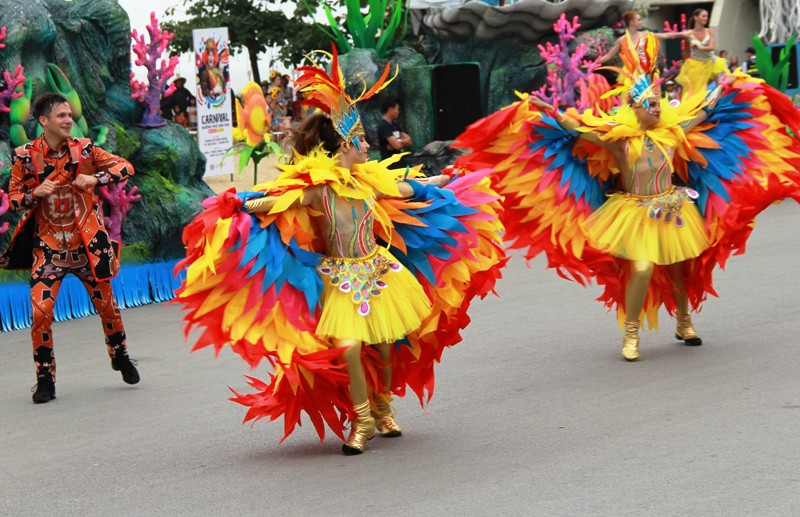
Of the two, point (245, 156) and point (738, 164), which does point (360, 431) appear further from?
point (245, 156)

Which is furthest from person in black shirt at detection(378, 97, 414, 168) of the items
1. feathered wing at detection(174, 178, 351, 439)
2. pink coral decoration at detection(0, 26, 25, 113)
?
feathered wing at detection(174, 178, 351, 439)

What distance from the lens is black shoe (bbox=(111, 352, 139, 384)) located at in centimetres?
823

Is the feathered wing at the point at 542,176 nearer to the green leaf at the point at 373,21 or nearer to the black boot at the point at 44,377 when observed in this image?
the black boot at the point at 44,377

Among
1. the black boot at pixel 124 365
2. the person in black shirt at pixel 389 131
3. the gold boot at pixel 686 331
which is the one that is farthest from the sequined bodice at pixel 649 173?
the person in black shirt at pixel 389 131

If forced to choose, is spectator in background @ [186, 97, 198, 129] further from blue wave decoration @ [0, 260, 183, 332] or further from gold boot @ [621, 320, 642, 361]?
A: gold boot @ [621, 320, 642, 361]

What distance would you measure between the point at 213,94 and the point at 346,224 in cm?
1285

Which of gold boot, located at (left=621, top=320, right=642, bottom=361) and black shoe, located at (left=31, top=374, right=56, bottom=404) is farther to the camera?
gold boot, located at (left=621, top=320, right=642, bottom=361)

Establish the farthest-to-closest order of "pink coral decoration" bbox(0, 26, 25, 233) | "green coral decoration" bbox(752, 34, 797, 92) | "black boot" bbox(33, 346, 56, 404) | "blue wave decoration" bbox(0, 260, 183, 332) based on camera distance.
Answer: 1. "green coral decoration" bbox(752, 34, 797, 92)
2. "blue wave decoration" bbox(0, 260, 183, 332)
3. "pink coral decoration" bbox(0, 26, 25, 233)
4. "black boot" bbox(33, 346, 56, 404)

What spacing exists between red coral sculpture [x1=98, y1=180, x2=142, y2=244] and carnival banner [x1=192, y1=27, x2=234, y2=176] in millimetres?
7010

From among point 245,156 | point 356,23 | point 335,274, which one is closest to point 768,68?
point 356,23

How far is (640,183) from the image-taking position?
813 centimetres

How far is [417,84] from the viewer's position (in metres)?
19.2

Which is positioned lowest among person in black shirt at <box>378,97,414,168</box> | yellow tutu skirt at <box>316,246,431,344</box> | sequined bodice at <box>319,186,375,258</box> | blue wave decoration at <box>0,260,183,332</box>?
blue wave decoration at <box>0,260,183,332</box>

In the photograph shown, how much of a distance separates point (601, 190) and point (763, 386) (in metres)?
1.91
